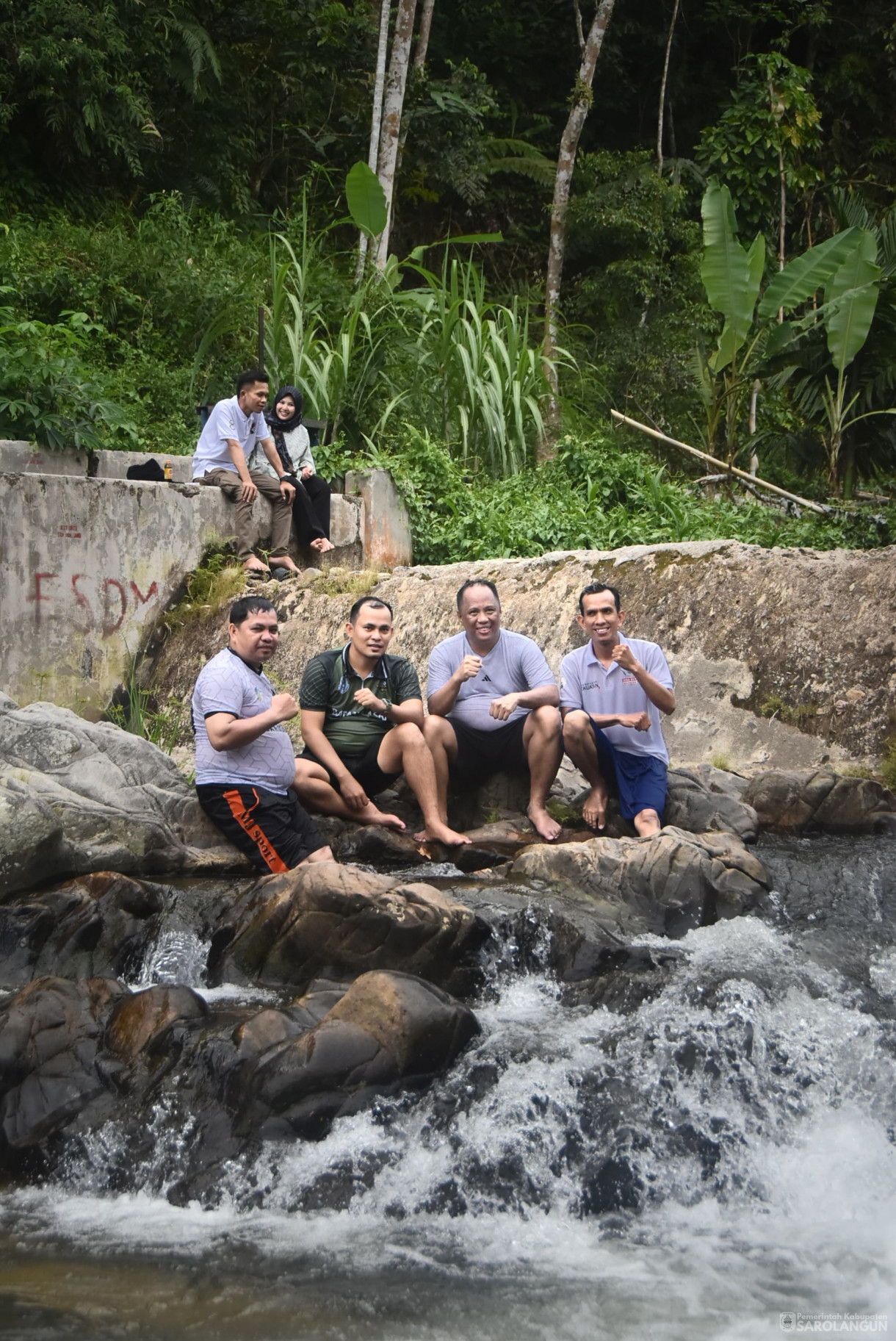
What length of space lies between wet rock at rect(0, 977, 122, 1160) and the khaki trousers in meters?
5.14

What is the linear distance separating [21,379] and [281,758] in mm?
4586

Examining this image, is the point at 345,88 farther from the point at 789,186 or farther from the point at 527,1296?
the point at 527,1296

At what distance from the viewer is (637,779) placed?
6.06 m

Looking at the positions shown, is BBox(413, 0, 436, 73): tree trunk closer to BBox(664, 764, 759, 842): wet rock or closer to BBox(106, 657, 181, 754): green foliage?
BBox(106, 657, 181, 754): green foliage

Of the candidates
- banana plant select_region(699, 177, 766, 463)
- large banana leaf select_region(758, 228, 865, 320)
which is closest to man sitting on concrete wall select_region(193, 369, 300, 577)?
banana plant select_region(699, 177, 766, 463)

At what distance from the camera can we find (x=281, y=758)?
564cm

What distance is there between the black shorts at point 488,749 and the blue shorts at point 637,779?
0.42 metres

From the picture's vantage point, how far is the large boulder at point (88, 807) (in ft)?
16.6

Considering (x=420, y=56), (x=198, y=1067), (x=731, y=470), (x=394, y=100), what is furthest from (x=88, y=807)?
(x=420, y=56)

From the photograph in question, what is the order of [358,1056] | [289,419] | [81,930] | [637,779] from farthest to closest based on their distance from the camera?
[289,419]
[637,779]
[81,930]
[358,1056]

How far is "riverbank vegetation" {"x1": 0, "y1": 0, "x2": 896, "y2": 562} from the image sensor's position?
10086mm

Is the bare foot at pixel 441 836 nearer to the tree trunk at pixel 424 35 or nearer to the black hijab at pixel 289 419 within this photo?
the black hijab at pixel 289 419

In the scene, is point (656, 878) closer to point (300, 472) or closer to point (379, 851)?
point (379, 851)

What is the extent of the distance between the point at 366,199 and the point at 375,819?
7.86 meters
